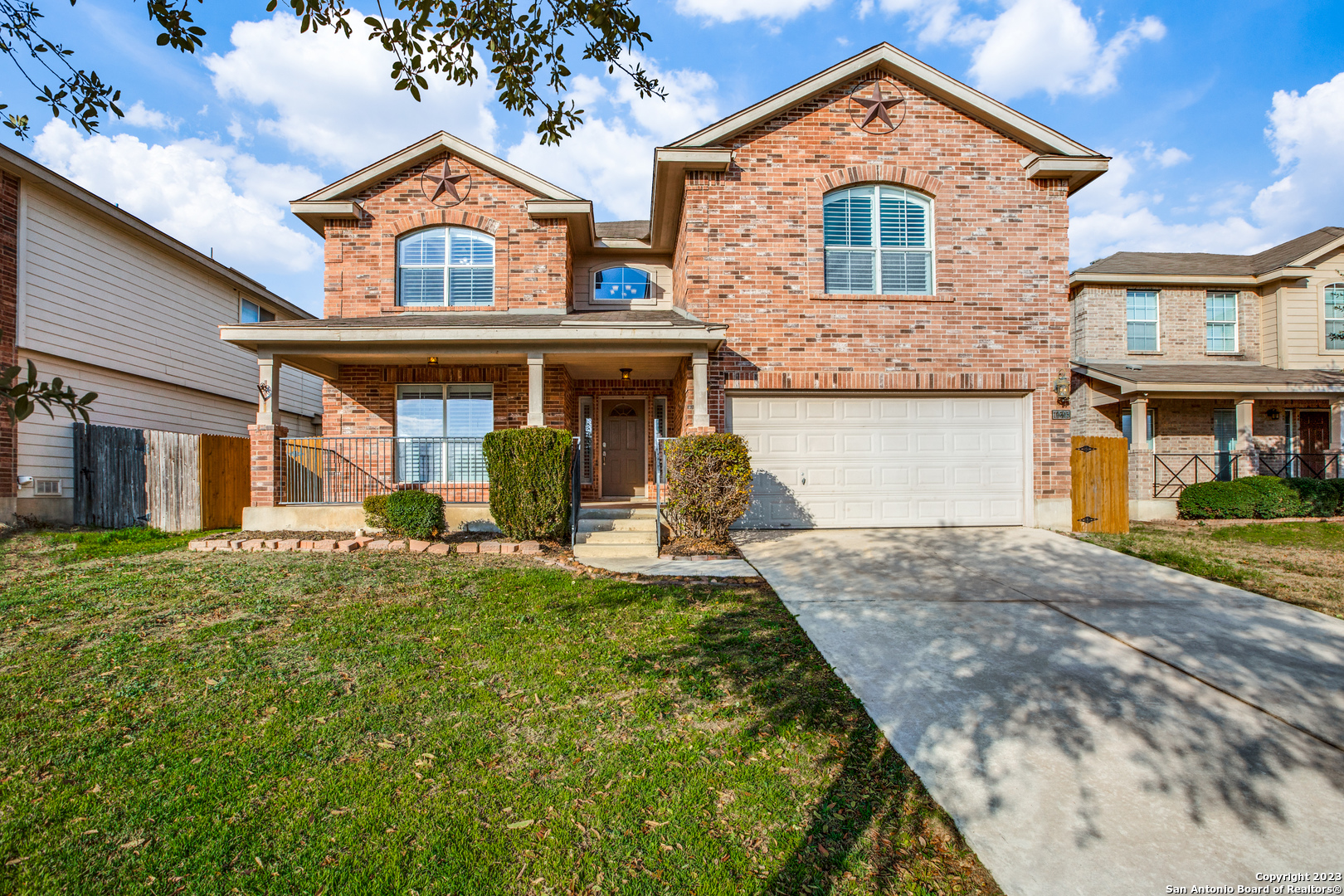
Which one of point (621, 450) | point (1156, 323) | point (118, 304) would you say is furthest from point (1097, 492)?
point (118, 304)

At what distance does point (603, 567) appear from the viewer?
24.4 feet

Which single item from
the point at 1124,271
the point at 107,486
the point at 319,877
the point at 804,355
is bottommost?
the point at 319,877

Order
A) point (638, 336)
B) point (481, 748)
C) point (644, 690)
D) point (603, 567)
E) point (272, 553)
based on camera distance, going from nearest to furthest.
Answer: point (481, 748), point (644, 690), point (603, 567), point (272, 553), point (638, 336)

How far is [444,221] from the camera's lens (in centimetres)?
1207

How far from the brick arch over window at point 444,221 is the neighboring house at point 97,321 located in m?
5.43

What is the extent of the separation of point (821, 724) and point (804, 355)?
7375 mm

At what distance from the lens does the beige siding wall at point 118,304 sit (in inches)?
419

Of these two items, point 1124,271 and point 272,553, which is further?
point 1124,271

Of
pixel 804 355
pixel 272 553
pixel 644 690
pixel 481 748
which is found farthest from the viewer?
pixel 804 355

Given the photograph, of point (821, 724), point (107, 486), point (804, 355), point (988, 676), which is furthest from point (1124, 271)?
point (107, 486)

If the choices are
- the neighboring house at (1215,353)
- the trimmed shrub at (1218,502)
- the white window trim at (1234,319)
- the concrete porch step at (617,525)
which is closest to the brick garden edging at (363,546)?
the concrete porch step at (617,525)

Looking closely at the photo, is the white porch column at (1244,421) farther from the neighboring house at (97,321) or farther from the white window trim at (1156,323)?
the neighboring house at (97,321)

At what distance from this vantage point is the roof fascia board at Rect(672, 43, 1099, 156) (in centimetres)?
1009

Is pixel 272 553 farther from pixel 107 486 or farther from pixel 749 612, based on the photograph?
pixel 749 612
